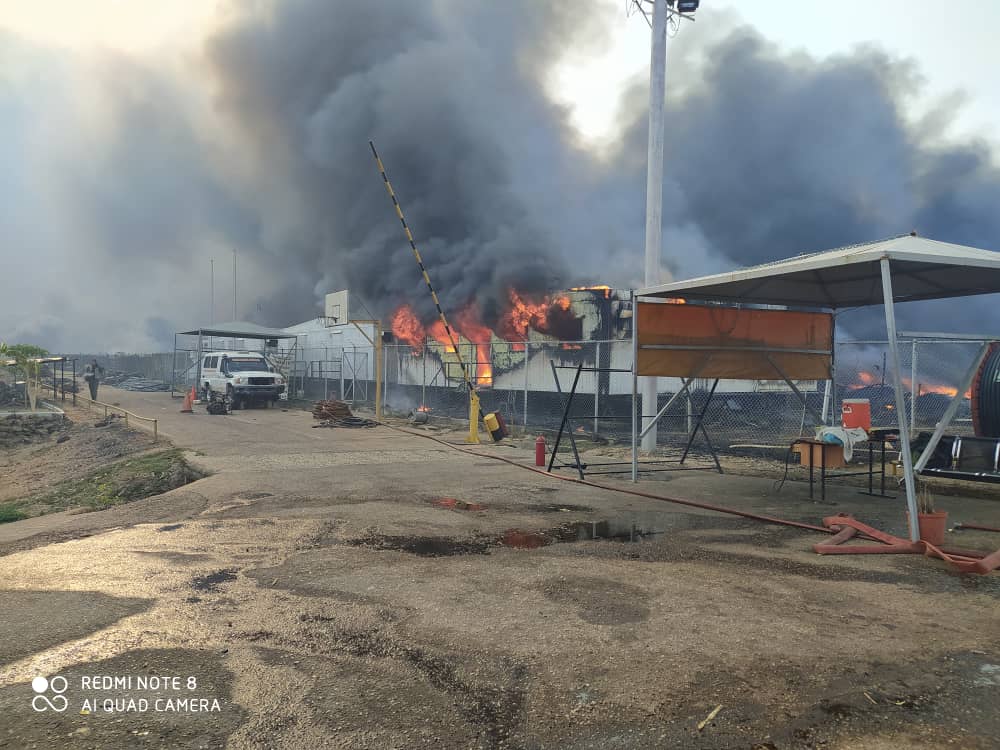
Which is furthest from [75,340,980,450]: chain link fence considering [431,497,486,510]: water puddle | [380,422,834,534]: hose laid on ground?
[431,497,486,510]: water puddle

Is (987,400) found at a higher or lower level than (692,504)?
higher

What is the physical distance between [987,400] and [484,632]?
31.7 feet

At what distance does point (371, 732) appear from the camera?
2881mm

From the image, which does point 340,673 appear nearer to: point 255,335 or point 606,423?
point 606,423

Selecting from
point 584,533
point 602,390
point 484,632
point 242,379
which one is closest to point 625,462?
point 584,533

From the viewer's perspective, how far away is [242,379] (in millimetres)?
22688

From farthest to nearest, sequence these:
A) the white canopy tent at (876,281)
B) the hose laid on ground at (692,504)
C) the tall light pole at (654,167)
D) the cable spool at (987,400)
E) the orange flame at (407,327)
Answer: the orange flame at (407,327) → the tall light pole at (654,167) → the cable spool at (987,400) → the hose laid on ground at (692,504) → the white canopy tent at (876,281)

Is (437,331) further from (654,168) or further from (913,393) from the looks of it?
(913,393)

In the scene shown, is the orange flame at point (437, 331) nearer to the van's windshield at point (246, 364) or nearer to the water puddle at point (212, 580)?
the van's windshield at point (246, 364)

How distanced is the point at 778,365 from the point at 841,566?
4.96 metres

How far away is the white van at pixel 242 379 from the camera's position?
74.4 feet

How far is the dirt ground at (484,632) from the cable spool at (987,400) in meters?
3.17

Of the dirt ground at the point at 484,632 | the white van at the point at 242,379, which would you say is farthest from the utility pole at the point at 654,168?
the white van at the point at 242,379

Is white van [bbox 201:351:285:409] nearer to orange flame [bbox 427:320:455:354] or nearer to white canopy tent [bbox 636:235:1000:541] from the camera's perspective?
orange flame [bbox 427:320:455:354]
